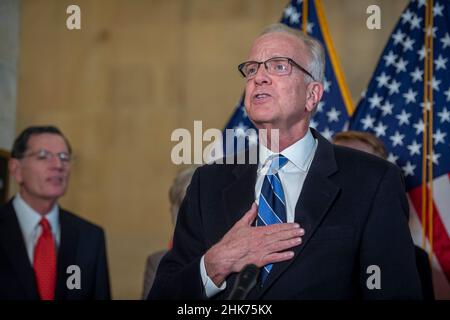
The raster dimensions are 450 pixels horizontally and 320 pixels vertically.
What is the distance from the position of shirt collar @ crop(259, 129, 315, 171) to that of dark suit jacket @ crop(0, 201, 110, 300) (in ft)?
5.34

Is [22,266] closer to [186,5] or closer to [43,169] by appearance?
[43,169]

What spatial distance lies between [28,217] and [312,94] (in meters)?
1.86

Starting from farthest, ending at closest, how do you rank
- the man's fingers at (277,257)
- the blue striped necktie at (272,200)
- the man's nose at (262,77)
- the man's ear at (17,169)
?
the man's ear at (17,169)
the man's nose at (262,77)
the blue striped necktie at (272,200)
the man's fingers at (277,257)

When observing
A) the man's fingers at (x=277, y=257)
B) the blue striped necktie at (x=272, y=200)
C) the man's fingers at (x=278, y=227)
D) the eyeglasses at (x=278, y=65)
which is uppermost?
the eyeglasses at (x=278, y=65)

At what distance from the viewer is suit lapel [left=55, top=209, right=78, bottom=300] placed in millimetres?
3594

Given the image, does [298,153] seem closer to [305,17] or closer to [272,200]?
[272,200]

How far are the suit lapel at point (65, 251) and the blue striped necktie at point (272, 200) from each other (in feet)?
5.40

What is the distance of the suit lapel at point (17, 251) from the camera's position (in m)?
3.50

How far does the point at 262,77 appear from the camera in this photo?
93.9 inches

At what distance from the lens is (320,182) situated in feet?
7.48

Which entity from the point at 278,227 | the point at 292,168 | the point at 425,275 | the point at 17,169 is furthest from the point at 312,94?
the point at 17,169

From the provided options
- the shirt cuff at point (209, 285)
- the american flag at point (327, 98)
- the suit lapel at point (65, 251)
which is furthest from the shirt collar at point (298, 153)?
the american flag at point (327, 98)

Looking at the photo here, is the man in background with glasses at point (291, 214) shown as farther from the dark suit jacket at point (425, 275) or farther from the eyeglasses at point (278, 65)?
the dark suit jacket at point (425, 275)

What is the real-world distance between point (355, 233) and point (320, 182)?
21 cm
